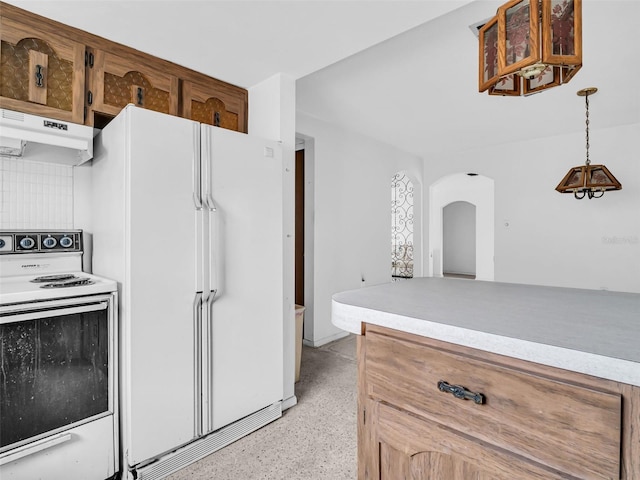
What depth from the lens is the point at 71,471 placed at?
155 cm

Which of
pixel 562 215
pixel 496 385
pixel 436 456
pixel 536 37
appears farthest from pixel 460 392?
pixel 562 215

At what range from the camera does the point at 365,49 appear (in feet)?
7.71

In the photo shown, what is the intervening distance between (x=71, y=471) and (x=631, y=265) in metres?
5.71

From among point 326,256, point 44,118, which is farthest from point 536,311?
point 326,256

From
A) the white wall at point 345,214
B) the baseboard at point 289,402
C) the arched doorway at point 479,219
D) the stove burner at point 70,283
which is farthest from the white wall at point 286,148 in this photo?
the arched doorway at point 479,219

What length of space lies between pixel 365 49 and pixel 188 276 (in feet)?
6.29

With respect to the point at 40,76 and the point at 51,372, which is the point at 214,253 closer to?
the point at 51,372

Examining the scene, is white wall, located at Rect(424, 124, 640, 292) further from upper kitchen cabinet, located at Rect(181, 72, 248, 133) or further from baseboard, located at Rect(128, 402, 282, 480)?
baseboard, located at Rect(128, 402, 282, 480)

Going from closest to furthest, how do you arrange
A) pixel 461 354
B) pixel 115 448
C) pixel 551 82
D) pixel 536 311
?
pixel 461 354 < pixel 536 311 < pixel 551 82 < pixel 115 448

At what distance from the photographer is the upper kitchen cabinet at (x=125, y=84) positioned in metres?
1.94

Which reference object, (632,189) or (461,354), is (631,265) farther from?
(461,354)

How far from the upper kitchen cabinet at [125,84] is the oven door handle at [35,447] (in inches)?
63.6

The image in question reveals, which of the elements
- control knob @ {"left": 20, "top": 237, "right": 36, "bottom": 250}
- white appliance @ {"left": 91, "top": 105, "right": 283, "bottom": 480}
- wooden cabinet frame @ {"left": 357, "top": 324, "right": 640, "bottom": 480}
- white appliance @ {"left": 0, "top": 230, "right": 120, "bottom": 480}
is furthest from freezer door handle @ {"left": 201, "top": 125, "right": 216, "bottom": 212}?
wooden cabinet frame @ {"left": 357, "top": 324, "right": 640, "bottom": 480}

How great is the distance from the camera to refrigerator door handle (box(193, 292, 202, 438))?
72.5 inches
